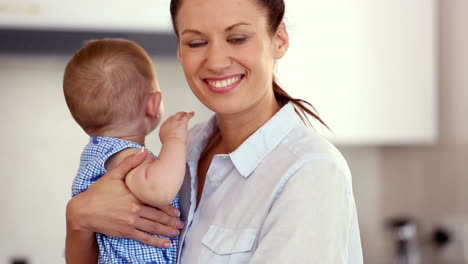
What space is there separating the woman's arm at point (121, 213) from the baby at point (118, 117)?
0.02 meters

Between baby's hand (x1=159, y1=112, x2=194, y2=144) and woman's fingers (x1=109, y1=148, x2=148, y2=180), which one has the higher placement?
baby's hand (x1=159, y1=112, x2=194, y2=144)

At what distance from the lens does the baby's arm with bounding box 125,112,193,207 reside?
4.31 ft

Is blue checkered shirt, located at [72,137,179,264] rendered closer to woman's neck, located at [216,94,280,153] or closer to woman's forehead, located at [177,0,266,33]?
woman's neck, located at [216,94,280,153]

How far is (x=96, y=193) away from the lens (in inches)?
54.2

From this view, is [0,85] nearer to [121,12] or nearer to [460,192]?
[121,12]

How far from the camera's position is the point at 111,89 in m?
1.45

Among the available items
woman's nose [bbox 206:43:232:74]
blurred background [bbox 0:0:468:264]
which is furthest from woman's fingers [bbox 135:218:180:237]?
blurred background [bbox 0:0:468:264]

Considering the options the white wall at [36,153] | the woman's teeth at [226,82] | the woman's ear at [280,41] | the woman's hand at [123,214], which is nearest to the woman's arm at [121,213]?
the woman's hand at [123,214]

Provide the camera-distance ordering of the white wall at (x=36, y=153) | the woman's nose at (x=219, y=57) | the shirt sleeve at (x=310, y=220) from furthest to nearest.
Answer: the white wall at (x=36, y=153) → the woman's nose at (x=219, y=57) → the shirt sleeve at (x=310, y=220)

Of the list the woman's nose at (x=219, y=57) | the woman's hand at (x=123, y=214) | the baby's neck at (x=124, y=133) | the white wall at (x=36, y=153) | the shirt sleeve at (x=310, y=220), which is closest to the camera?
the shirt sleeve at (x=310, y=220)

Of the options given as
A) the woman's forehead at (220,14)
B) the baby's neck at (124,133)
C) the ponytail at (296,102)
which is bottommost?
the baby's neck at (124,133)

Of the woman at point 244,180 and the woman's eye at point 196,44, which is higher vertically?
the woman's eye at point 196,44

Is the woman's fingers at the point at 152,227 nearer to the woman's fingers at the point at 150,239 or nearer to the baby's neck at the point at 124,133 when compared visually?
the woman's fingers at the point at 150,239

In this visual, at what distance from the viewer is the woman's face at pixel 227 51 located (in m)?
1.24
